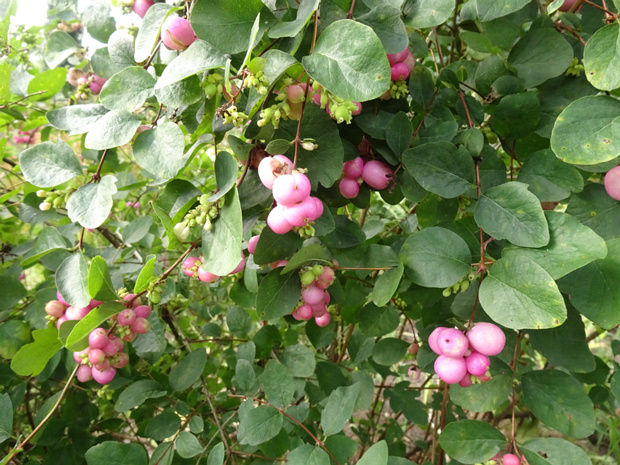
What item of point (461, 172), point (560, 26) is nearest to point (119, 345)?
point (461, 172)

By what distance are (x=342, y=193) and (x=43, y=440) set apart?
2.91 ft

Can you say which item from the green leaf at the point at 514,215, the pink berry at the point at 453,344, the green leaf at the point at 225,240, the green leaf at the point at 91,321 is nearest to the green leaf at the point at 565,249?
the green leaf at the point at 514,215

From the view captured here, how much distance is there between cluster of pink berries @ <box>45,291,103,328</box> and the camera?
2.32 ft

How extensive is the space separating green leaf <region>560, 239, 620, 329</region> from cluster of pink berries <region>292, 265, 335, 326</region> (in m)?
0.34

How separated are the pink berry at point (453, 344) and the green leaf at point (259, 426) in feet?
1.05

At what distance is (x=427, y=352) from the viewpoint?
0.81m

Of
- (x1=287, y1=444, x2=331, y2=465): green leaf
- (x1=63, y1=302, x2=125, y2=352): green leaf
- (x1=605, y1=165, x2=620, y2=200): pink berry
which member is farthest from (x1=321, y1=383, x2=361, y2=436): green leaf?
(x1=605, y1=165, x2=620, y2=200): pink berry

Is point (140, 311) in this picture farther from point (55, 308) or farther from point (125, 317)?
point (55, 308)

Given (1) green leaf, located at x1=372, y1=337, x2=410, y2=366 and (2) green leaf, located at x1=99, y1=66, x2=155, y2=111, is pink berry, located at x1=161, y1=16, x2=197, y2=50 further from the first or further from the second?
(1) green leaf, located at x1=372, y1=337, x2=410, y2=366

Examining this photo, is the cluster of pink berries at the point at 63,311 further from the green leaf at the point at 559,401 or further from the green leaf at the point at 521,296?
the green leaf at the point at 559,401

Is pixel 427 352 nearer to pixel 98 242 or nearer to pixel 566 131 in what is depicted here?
pixel 566 131

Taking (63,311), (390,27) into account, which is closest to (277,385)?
(63,311)

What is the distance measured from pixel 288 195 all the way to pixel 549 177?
1.35 ft

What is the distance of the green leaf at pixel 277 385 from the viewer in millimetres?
784
